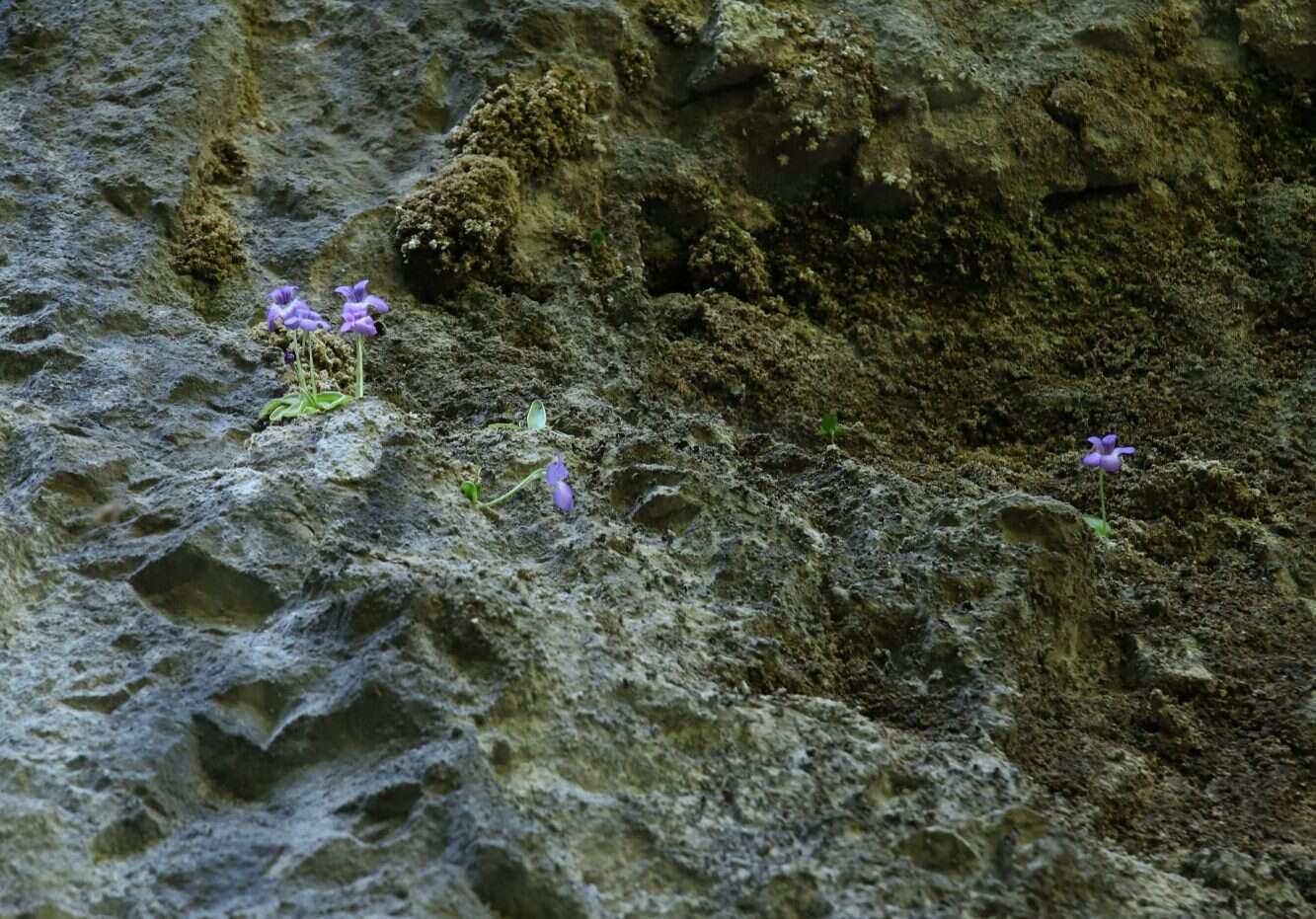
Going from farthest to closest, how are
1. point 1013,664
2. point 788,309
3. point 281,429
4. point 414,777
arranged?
1. point 788,309
2. point 281,429
3. point 1013,664
4. point 414,777

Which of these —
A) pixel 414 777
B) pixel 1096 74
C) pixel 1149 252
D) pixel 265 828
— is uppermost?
pixel 1096 74

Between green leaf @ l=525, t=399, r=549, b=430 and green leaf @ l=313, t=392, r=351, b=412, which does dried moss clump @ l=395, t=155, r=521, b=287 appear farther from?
green leaf @ l=313, t=392, r=351, b=412

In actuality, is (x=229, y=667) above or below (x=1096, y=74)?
below

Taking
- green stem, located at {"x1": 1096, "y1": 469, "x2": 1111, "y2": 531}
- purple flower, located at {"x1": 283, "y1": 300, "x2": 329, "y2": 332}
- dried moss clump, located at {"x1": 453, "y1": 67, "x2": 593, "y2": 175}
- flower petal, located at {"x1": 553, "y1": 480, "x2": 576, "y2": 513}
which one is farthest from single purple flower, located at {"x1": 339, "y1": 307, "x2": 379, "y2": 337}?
green stem, located at {"x1": 1096, "y1": 469, "x2": 1111, "y2": 531}

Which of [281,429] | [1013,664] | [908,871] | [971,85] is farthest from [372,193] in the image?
[908,871]

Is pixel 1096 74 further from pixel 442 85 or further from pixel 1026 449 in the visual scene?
pixel 442 85

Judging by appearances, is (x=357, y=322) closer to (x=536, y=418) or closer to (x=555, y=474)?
(x=536, y=418)

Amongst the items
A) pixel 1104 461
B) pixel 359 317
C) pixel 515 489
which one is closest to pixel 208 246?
pixel 359 317
